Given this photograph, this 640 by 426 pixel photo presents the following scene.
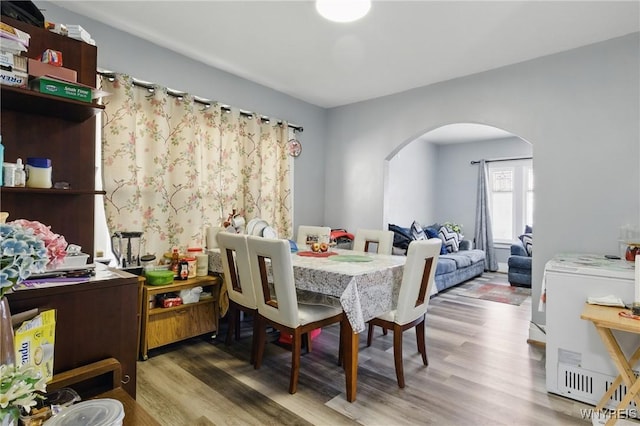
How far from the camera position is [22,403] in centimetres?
57

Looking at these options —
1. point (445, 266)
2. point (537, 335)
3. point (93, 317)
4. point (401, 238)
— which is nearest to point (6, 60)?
point (93, 317)

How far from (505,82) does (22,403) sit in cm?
372

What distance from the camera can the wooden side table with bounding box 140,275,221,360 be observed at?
2.50 metres

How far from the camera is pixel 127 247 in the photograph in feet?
8.45

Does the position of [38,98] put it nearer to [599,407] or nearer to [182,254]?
[182,254]

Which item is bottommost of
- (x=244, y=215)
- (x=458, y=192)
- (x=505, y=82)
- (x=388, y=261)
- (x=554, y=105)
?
(x=388, y=261)

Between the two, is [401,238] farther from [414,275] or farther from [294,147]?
[414,275]

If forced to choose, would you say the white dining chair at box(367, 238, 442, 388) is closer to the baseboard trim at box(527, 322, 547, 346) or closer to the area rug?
the baseboard trim at box(527, 322, 547, 346)

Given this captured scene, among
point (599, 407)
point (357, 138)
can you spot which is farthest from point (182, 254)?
point (599, 407)

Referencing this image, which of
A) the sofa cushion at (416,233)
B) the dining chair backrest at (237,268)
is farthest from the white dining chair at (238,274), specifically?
the sofa cushion at (416,233)

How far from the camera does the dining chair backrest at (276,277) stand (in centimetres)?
202

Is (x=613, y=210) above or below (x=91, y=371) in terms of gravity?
above

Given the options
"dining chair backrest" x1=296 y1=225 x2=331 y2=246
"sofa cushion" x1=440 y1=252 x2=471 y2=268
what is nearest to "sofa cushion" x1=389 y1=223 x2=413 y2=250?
"sofa cushion" x1=440 y1=252 x2=471 y2=268

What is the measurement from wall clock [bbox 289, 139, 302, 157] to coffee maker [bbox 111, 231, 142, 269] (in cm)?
194
